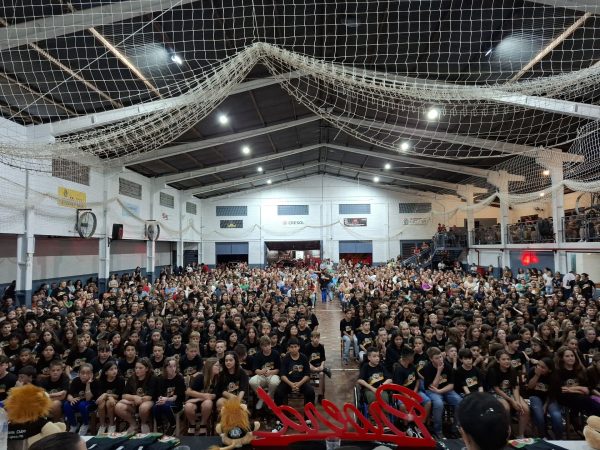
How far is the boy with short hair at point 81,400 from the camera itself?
173 inches

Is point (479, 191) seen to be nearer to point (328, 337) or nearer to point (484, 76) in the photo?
point (484, 76)

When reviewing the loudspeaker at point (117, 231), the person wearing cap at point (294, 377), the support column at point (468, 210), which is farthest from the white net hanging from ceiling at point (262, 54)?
the support column at point (468, 210)

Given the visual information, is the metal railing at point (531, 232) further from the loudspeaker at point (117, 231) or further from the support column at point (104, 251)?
the support column at point (104, 251)

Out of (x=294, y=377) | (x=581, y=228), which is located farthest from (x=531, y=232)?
(x=294, y=377)

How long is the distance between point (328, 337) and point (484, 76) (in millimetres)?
7499

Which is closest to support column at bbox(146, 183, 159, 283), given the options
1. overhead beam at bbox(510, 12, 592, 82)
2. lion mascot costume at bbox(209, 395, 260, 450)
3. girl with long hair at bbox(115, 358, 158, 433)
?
girl with long hair at bbox(115, 358, 158, 433)

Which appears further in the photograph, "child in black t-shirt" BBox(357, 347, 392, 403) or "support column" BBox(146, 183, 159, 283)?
"support column" BBox(146, 183, 159, 283)

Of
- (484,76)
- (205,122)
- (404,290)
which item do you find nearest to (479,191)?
(404,290)

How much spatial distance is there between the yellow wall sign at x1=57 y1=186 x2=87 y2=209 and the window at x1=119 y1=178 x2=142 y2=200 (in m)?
2.71

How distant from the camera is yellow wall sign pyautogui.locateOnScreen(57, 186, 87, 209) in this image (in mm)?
12504

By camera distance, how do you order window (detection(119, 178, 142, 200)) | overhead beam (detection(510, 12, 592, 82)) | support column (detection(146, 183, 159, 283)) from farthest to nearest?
support column (detection(146, 183, 159, 283)) < window (detection(119, 178, 142, 200)) < overhead beam (detection(510, 12, 592, 82))

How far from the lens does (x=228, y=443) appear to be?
3301 millimetres

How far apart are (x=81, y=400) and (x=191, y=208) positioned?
2106 cm

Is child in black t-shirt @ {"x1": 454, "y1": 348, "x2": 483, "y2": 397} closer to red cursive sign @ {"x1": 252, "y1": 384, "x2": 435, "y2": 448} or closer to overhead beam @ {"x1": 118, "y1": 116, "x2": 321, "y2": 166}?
red cursive sign @ {"x1": 252, "y1": 384, "x2": 435, "y2": 448}
